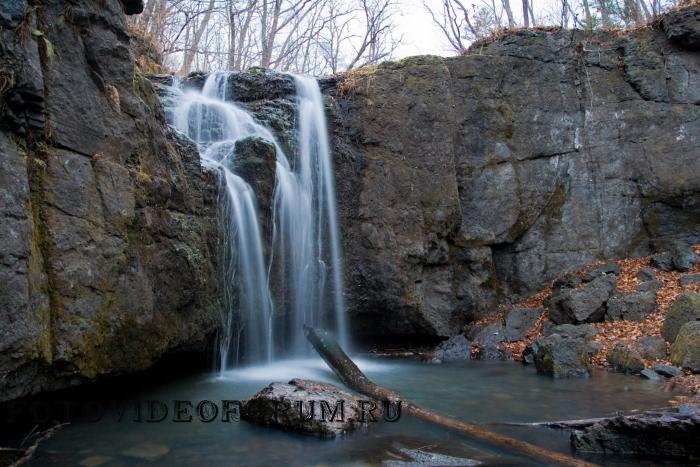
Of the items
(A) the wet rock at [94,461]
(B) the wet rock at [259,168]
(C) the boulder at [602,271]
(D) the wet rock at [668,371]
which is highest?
(B) the wet rock at [259,168]

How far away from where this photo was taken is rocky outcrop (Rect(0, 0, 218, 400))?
4207 millimetres

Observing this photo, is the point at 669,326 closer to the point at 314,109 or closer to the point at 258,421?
the point at 258,421

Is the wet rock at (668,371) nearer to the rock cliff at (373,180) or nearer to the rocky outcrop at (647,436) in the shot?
the rocky outcrop at (647,436)

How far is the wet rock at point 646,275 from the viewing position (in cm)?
1014

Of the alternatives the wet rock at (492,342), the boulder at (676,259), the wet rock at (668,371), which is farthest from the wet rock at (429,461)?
the boulder at (676,259)

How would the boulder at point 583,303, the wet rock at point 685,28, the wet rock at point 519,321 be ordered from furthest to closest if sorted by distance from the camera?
1. the wet rock at point 685,28
2. the wet rock at point 519,321
3. the boulder at point 583,303

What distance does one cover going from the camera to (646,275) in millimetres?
10227

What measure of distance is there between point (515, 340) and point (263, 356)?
4.63m

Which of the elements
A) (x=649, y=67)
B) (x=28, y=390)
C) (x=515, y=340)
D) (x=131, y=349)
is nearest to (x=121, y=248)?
(x=131, y=349)

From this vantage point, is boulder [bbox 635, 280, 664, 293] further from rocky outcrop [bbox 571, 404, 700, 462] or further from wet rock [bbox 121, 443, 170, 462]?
wet rock [bbox 121, 443, 170, 462]

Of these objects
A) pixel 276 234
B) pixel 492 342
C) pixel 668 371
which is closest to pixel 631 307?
pixel 668 371

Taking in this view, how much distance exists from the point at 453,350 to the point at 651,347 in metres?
3.23

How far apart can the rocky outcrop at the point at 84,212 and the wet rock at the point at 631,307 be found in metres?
6.98

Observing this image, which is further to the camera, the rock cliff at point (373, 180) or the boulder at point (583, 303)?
the boulder at point (583, 303)
